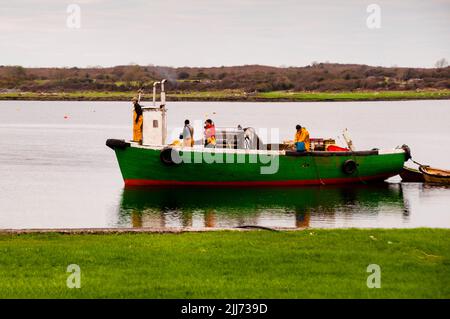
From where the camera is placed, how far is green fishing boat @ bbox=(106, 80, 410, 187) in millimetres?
36125

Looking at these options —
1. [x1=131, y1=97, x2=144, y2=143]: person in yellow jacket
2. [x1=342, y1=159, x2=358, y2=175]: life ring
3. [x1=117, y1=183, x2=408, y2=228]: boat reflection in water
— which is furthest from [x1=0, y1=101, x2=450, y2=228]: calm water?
[x1=131, y1=97, x2=144, y2=143]: person in yellow jacket

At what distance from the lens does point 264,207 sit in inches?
1277

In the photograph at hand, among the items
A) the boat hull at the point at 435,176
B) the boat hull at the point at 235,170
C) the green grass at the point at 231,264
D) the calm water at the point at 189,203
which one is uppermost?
the green grass at the point at 231,264

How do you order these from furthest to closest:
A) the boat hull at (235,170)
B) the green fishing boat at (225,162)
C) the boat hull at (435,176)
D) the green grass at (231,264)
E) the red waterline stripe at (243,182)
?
the boat hull at (435,176), the red waterline stripe at (243,182), the boat hull at (235,170), the green fishing boat at (225,162), the green grass at (231,264)

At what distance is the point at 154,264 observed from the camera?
1522 cm

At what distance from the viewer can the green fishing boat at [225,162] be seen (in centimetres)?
3612

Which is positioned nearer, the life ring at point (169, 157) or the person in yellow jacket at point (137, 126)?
the life ring at point (169, 157)

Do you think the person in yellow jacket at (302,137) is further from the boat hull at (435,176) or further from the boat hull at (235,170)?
the boat hull at (435,176)

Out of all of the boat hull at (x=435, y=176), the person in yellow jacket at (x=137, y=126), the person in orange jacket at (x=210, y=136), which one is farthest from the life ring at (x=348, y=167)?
the person in yellow jacket at (x=137, y=126)

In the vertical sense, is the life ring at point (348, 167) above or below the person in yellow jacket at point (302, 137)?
below

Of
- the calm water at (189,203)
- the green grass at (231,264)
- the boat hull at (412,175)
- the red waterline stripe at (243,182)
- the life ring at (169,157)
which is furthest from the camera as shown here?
the boat hull at (412,175)

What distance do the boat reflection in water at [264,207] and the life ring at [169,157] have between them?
133 cm
